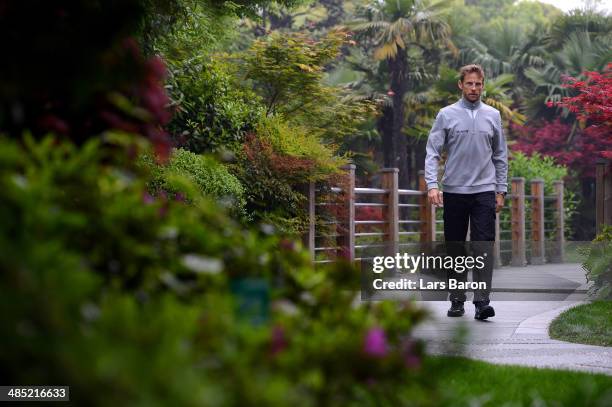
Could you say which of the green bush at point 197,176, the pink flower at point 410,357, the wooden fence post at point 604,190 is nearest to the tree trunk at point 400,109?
the wooden fence post at point 604,190

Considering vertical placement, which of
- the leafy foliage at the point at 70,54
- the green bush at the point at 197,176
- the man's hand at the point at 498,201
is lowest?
the man's hand at the point at 498,201

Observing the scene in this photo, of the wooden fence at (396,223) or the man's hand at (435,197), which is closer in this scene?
the man's hand at (435,197)

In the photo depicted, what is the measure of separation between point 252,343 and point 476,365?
3.52m

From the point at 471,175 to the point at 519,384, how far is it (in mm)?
3524

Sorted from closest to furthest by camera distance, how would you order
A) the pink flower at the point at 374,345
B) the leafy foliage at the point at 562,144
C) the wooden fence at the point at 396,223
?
the pink flower at the point at 374,345
the wooden fence at the point at 396,223
the leafy foliage at the point at 562,144

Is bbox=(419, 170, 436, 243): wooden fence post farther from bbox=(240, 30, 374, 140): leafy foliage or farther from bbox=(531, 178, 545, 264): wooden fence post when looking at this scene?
bbox=(531, 178, 545, 264): wooden fence post

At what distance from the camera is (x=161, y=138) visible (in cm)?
245

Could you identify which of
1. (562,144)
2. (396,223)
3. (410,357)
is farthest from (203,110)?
(562,144)

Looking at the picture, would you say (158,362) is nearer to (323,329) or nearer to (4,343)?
(4,343)

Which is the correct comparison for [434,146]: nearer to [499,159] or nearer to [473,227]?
[499,159]

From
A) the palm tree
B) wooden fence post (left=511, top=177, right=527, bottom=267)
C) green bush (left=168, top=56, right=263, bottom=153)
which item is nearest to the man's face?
green bush (left=168, top=56, right=263, bottom=153)

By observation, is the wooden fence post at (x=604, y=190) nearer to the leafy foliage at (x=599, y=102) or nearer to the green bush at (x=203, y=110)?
the leafy foliage at (x=599, y=102)

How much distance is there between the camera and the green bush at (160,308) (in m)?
1.59

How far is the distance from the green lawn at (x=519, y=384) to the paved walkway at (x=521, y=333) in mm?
154
